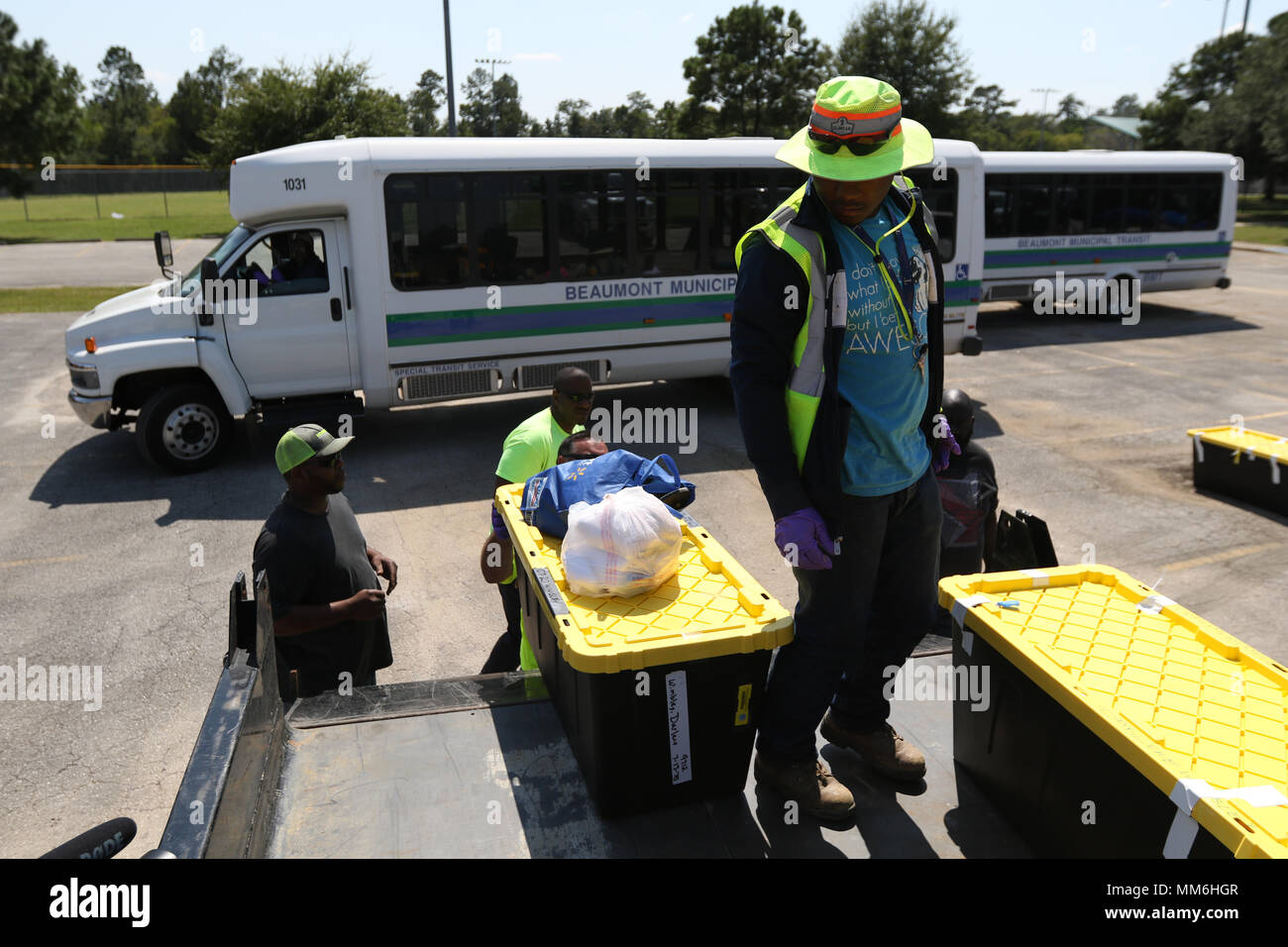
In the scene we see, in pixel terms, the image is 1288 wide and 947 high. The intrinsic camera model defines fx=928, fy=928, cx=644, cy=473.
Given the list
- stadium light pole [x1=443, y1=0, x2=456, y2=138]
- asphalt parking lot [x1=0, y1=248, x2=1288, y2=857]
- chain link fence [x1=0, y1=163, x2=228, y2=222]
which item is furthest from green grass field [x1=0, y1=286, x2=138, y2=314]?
chain link fence [x1=0, y1=163, x2=228, y2=222]

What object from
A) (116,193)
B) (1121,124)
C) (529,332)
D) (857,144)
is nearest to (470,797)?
(857,144)

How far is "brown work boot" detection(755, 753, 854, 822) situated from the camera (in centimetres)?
286

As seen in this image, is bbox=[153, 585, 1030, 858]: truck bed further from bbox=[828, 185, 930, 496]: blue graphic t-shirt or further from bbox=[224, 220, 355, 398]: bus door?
bbox=[224, 220, 355, 398]: bus door

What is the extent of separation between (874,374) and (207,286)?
8034 mm

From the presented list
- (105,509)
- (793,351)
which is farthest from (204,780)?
(105,509)

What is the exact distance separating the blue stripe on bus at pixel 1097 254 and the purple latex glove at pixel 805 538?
15.2 m

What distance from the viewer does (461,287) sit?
984 centimetres

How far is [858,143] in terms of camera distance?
2641 millimetres

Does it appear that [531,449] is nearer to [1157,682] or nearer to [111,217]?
[1157,682]

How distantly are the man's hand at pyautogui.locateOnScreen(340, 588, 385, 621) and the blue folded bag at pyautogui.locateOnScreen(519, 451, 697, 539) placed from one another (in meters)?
0.95

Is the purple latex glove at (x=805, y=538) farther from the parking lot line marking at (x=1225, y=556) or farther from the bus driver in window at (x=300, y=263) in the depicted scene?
the bus driver in window at (x=300, y=263)
